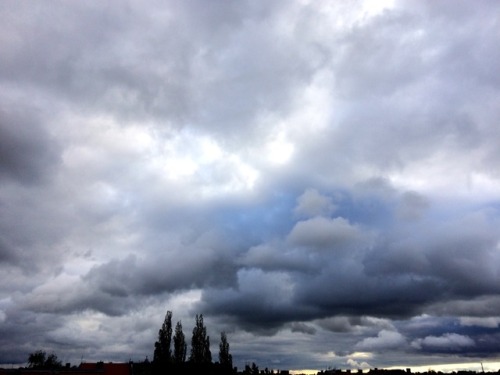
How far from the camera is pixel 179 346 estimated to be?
99.9 m

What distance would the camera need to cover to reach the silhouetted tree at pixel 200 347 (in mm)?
99000

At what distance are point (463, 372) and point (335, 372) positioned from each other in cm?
5343

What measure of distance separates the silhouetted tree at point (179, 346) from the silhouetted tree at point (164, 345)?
53.8 inches

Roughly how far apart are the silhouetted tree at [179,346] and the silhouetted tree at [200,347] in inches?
70.3

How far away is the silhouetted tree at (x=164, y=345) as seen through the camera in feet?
317

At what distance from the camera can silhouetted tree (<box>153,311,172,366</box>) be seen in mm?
96500

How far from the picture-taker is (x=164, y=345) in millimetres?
98812

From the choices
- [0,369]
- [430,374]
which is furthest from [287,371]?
[0,369]

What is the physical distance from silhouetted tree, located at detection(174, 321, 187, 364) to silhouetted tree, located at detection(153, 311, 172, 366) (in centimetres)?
137

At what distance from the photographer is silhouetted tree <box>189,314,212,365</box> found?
99.0 m

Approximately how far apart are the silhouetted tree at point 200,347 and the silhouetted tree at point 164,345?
5.26 metres

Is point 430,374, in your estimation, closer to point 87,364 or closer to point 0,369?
point 87,364

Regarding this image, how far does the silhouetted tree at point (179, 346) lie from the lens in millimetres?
98000

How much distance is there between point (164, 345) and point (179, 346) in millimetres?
3372
